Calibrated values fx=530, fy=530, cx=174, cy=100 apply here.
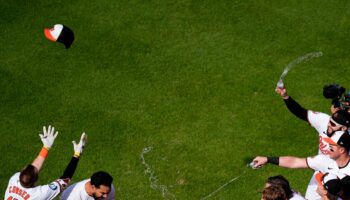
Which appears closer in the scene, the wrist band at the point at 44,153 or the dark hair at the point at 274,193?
the dark hair at the point at 274,193

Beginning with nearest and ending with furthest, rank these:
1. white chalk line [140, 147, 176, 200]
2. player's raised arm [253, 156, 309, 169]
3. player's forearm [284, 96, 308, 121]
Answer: player's raised arm [253, 156, 309, 169] → player's forearm [284, 96, 308, 121] → white chalk line [140, 147, 176, 200]

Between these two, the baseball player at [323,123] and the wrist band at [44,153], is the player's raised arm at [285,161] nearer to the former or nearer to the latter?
the baseball player at [323,123]

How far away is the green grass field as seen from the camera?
920cm

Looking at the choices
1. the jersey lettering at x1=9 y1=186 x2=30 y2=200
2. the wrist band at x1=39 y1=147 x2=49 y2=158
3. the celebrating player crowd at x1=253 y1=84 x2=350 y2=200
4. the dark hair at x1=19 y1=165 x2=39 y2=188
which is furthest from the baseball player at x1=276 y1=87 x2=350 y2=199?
the jersey lettering at x1=9 y1=186 x2=30 y2=200

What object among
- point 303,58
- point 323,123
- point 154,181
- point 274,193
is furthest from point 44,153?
point 303,58

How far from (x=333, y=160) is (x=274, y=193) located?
130 cm

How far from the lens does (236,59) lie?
11086 mm

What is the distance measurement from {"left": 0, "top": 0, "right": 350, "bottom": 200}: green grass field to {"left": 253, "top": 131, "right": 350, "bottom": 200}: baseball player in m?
1.67

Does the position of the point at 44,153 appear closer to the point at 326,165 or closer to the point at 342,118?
the point at 326,165

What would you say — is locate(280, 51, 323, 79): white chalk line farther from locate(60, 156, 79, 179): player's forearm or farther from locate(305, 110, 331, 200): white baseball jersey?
locate(60, 156, 79, 179): player's forearm

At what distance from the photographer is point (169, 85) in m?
10.6

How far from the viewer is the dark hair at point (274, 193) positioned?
613cm

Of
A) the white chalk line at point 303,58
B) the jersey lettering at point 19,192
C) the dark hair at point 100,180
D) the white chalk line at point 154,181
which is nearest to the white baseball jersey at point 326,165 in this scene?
the white chalk line at point 154,181

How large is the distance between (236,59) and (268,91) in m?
1.11
